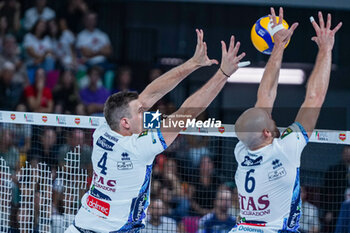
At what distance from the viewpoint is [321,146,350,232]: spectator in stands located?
28.4ft

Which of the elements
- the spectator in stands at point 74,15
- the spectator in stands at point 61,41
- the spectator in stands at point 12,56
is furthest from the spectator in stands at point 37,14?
the spectator in stands at point 12,56

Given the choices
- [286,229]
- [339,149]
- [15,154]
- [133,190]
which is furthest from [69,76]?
[286,229]

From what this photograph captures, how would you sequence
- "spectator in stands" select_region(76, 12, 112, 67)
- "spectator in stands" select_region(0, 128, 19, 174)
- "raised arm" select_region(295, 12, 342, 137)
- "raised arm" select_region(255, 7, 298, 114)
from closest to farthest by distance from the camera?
1. "raised arm" select_region(295, 12, 342, 137)
2. "raised arm" select_region(255, 7, 298, 114)
3. "spectator in stands" select_region(0, 128, 19, 174)
4. "spectator in stands" select_region(76, 12, 112, 67)

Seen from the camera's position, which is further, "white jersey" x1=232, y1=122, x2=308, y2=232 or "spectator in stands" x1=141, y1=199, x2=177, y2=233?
"spectator in stands" x1=141, y1=199, x2=177, y2=233

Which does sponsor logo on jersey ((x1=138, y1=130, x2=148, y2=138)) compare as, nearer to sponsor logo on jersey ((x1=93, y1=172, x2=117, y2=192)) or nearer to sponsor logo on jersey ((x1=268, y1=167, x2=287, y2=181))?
sponsor logo on jersey ((x1=93, y1=172, x2=117, y2=192))

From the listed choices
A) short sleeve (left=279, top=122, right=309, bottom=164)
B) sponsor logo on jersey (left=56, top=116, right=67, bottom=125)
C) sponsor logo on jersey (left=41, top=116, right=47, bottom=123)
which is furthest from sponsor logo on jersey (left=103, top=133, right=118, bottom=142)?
sponsor logo on jersey (left=41, top=116, right=47, bottom=123)

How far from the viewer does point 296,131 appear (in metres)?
5.41

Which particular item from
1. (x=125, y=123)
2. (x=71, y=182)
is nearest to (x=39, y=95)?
(x=71, y=182)

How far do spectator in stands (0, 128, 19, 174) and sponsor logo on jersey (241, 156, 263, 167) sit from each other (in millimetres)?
4834

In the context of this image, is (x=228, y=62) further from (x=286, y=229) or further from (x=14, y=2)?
(x=14, y=2)

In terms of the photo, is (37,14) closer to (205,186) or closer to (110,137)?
(205,186)

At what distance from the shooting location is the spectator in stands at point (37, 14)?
15.4 meters

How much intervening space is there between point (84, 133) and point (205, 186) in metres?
2.21

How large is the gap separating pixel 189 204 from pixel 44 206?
90.1 inches
